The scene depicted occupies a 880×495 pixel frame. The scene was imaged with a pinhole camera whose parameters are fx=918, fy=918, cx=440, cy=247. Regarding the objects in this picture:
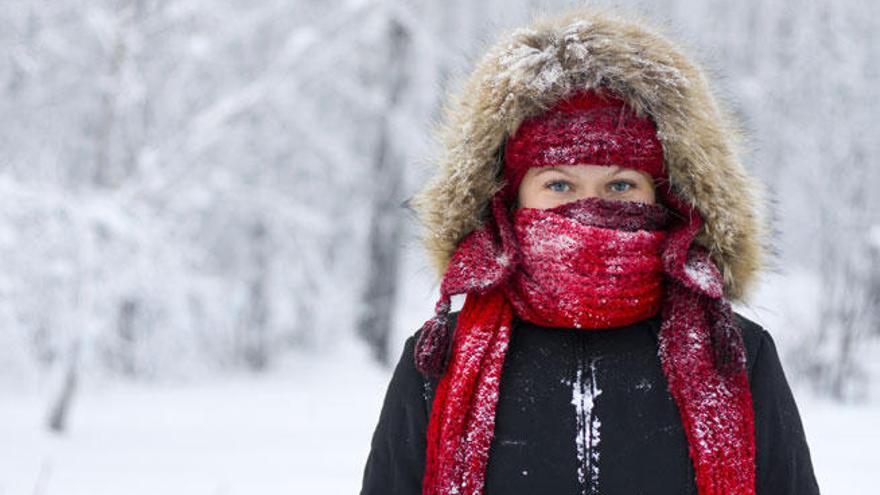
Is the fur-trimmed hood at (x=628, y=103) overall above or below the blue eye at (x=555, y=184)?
above

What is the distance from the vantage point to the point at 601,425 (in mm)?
1843

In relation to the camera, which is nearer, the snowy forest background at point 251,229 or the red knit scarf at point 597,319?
the red knit scarf at point 597,319

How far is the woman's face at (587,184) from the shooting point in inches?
77.0

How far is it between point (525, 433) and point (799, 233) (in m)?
19.8

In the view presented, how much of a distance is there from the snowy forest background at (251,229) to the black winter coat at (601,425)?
0.33 metres

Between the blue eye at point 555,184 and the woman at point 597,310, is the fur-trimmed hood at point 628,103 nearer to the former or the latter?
the woman at point 597,310

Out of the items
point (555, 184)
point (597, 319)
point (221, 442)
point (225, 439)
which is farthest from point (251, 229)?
point (597, 319)

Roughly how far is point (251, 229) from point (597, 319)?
11515 millimetres

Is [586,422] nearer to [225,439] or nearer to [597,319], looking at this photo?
[597,319]

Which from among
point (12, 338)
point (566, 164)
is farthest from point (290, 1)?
point (566, 164)

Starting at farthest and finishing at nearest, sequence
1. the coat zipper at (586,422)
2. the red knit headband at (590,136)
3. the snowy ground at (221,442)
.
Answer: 1. the snowy ground at (221,442)
2. the red knit headband at (590,136)
3. the coat zipper at (586,422)

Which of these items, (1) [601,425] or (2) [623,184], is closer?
(1) [601,425]

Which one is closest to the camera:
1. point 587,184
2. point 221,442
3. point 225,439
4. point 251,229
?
point 587,184

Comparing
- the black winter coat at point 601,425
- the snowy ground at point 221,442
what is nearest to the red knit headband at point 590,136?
the black winter coat at point 601,425
